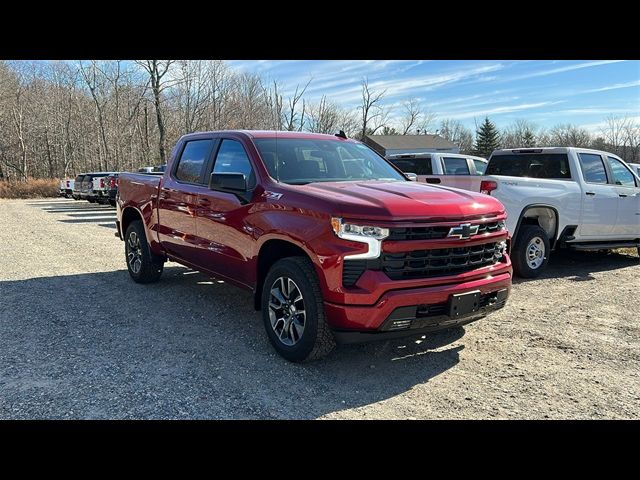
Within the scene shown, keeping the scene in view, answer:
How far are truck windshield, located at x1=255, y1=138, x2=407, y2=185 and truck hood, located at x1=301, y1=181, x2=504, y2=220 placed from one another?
0.34 m

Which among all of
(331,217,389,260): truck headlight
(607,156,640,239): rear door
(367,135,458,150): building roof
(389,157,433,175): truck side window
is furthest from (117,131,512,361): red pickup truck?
(367,135,458,150): building roof

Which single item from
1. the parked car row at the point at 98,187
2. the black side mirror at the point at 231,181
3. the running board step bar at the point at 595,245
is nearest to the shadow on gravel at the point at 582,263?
the running board step bar at the point at 595,245

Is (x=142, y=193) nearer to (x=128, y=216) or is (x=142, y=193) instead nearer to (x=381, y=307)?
(x=128, y=216)

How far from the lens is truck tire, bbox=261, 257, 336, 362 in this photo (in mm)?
3740

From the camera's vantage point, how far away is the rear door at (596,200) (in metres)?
7.93

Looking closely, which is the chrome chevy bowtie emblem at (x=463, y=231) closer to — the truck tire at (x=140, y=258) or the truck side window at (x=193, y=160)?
the truck side window at (x=193, y=160)

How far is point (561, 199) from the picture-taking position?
755 centimetres

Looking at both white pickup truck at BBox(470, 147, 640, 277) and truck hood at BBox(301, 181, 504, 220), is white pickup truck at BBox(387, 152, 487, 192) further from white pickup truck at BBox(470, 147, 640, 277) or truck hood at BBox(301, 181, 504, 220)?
truck hood at BBox(301, 181, 504, 220)

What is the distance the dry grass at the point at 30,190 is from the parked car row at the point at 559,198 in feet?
119

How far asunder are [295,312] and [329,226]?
83 cm
